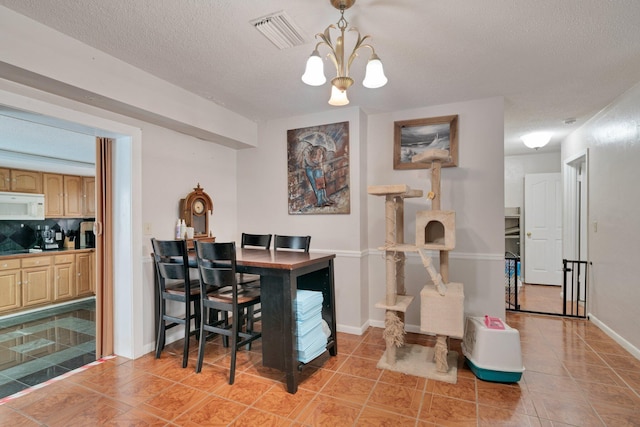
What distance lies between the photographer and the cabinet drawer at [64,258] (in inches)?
192

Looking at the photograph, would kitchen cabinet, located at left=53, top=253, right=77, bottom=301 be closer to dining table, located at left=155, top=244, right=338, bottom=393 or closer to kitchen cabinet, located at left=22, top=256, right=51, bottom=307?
kitchen cabinet, located at left=22, top=256, right=51, bottom=307

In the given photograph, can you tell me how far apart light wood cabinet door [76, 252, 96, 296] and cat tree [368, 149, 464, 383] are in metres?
4.90

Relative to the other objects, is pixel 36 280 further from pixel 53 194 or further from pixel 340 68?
pixel 340 68

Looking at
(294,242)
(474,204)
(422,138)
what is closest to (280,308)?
(294,242)

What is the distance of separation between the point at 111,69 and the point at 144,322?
6.84 ft

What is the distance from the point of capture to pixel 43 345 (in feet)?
10.6

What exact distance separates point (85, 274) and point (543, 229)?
7.58m

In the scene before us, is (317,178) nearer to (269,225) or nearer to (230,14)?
(269,225)

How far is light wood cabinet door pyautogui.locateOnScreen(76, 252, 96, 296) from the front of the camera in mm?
5152

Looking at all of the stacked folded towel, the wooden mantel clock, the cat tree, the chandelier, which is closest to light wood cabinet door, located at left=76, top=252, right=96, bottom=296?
the wooden mantel clock

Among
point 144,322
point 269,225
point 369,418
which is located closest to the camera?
point 369,418

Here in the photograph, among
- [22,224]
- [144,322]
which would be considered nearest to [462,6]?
[144,322]

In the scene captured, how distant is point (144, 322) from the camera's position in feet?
9.61

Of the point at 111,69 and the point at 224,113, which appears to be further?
the point at 224,113
